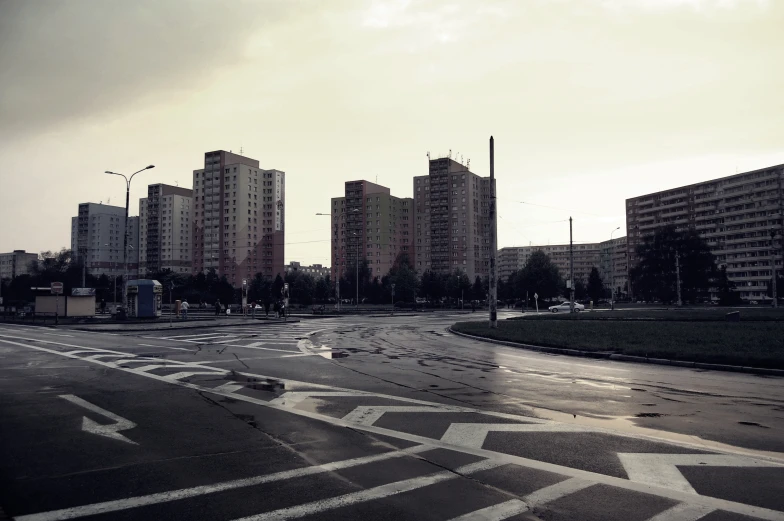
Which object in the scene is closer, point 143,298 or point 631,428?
point 631,428

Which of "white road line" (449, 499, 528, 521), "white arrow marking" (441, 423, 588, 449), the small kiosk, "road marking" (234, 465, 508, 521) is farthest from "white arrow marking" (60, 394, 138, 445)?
the small kiosk

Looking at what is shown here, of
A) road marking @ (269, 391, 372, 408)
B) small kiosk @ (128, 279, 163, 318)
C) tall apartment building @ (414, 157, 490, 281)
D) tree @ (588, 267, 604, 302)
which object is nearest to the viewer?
road marking @ (269, 391, 372, 408)

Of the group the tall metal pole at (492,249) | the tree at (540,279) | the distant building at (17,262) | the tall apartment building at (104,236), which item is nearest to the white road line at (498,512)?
the tall metal pole at (492,249)

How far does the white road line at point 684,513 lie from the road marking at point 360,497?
169 cm

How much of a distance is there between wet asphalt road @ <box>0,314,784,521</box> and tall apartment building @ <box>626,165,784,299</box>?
117 meters

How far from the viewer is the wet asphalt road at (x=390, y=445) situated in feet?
14.2

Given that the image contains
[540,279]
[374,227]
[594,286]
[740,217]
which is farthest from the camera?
[374,227]

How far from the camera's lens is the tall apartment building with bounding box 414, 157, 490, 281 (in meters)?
142

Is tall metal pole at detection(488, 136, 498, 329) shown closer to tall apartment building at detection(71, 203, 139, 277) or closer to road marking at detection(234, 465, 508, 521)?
road marking at detection(234, 465, 508, 521)

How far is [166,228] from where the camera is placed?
155 metres

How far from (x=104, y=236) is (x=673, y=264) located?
143526mm

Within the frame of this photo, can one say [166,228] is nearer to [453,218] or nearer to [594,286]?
[453,218]

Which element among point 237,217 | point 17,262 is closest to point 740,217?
point 237,217

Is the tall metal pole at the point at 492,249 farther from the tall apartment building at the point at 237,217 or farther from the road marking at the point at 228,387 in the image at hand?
the tall apartment building at the point at 237,217
